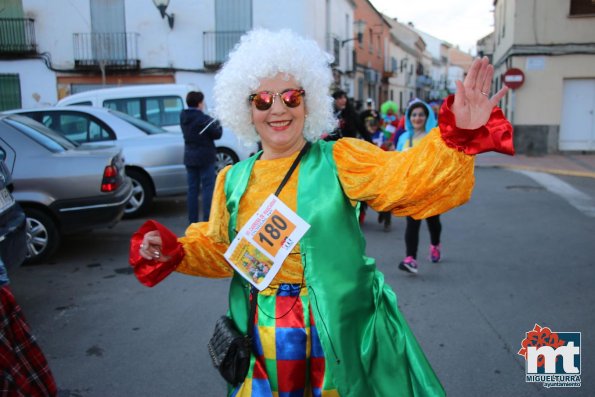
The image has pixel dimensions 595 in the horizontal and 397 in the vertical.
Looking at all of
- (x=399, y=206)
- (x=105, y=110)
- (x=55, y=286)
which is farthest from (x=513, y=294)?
(x=105, y=110)

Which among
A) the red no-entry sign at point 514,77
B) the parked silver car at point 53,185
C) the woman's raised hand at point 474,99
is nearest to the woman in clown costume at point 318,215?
the woman's raised hand at point 474,99

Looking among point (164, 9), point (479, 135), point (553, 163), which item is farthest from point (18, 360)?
point (164, 9)

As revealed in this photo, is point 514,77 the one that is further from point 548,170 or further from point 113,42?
point 113,42

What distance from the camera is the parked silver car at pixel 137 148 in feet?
26.3

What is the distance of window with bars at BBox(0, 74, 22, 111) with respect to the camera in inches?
774

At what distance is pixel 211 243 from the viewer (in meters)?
2.18

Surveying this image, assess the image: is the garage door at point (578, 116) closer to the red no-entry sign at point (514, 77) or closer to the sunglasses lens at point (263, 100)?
the red no-entry sign at point (514, 77)

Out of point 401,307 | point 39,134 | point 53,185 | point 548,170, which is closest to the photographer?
point 401,307

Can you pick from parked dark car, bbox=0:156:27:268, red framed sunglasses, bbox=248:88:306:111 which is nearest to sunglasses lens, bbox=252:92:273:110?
red framed sunglasses, bbox=248:88:306:111

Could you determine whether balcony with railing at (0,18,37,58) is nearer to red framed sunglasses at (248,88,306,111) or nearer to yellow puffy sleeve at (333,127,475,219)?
red framed sunglasses at (248,88,306,111)

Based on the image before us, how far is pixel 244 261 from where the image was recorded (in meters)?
2.03

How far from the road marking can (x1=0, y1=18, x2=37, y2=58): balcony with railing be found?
16.9 m

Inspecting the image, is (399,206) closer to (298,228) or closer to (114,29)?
(298,228)

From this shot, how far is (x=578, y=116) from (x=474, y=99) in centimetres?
1686
